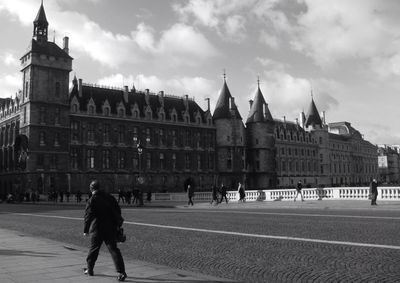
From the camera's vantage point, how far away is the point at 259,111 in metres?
84.1

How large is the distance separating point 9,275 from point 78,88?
207ft

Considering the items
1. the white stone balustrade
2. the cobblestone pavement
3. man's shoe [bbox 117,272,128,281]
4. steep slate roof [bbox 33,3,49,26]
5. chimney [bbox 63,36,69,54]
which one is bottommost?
the cobblestone pavement

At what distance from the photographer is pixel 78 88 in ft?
221

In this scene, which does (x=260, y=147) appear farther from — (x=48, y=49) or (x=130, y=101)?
(x=48, y=49)

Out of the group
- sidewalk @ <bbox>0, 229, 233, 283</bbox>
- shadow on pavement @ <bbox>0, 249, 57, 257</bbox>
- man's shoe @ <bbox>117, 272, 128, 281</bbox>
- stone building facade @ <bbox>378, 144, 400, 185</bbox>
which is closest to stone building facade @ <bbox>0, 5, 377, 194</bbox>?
shadow on pavement @ <bbox>0, 249, 57, 257</bbox>

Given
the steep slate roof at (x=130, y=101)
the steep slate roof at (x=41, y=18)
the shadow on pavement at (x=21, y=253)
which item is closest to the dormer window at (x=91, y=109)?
the steep slate roof at (x=130, y=101)

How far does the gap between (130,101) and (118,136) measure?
285 inches

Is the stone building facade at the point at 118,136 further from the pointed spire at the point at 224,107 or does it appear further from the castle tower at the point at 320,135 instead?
the castle tower at the point at 320,135

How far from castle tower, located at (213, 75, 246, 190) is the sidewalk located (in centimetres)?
6977

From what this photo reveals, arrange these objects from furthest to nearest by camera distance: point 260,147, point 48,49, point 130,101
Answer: point 260,147 < point 130,101 < point 48,49

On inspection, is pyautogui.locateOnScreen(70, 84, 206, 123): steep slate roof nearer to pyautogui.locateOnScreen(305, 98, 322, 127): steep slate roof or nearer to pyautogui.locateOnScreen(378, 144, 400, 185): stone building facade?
pyautogui.locateOnScreen(305, 98, 322, 127): steep slate roof

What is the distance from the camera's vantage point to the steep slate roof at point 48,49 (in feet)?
203

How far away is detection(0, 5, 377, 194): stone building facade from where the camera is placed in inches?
2395

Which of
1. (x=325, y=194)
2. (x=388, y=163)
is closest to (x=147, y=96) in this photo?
(x=325, y=194)
